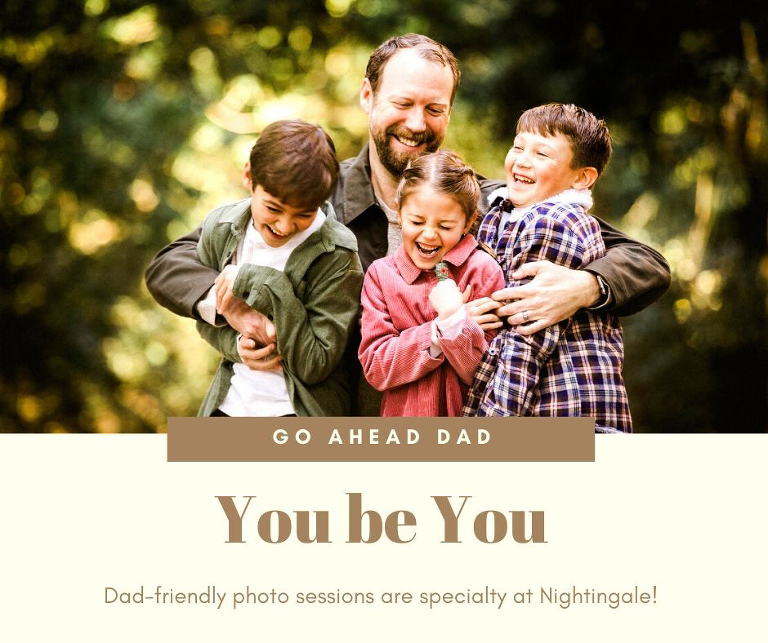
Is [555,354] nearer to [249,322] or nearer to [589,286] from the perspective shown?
[589,286]

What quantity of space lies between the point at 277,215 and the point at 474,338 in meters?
0.61

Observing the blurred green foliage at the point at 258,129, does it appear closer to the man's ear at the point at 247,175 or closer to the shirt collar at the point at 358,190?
the shirt collar at the point at 358,190

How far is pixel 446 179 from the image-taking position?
2.36 meters

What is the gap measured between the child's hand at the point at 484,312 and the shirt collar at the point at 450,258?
0.12 m

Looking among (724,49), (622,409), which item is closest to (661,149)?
(724,49)

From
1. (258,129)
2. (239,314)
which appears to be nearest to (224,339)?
(239,314)

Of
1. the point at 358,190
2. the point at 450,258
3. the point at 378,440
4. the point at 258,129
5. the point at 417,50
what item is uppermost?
the point at 258,129

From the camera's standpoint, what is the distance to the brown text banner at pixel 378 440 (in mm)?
2480

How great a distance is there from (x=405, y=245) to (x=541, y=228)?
363 millimetres

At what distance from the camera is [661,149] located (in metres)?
5.84

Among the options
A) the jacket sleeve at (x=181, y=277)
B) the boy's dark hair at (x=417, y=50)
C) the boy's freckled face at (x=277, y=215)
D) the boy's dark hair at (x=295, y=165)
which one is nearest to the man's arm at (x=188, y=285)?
the jacket sleeve at (x=181, y=277)

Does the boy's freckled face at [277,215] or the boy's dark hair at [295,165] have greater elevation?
the boy's dark hair at [295,165]

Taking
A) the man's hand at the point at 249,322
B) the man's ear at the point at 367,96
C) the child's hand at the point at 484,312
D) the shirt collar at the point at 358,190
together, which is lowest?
the child's hand at the point at 484,312

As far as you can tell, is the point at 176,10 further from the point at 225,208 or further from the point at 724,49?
the point at 225,208
